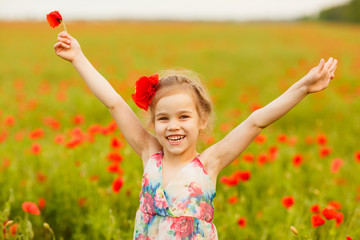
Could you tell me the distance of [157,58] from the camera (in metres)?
12.8

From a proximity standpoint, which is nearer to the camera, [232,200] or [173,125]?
[173,125]

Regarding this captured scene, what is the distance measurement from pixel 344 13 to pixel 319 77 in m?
72.8

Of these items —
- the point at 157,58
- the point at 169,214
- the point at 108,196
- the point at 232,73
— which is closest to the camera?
the point at 169,214

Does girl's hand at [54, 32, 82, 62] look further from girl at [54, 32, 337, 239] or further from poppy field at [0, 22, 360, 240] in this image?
poppy field at [0, 22, 360, 240]

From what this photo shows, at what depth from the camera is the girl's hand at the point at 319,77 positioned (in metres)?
1.76

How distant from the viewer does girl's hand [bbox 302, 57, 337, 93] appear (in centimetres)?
176

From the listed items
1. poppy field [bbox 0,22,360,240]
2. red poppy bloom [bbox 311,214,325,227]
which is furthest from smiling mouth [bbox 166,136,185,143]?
red poppy bloom [bbox 311,214,325,227]

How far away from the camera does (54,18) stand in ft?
6.23

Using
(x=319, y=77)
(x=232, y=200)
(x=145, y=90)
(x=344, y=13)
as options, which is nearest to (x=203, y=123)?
(x=145, y=90)

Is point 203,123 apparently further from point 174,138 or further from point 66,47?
point 66,47

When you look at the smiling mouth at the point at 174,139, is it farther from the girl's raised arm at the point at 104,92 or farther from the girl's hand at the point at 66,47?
the girl's hand at the point at 66,47

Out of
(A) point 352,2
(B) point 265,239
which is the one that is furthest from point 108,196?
(A) point 352,2

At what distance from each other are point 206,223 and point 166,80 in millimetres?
670

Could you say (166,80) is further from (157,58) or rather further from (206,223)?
(157,58)
